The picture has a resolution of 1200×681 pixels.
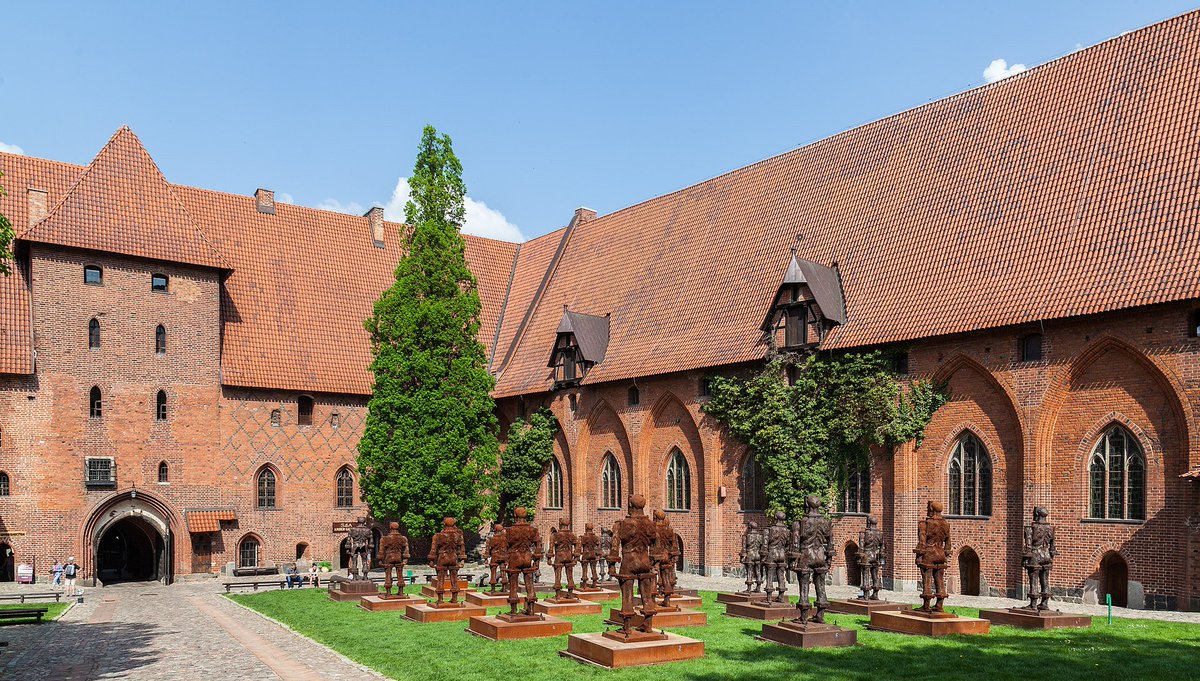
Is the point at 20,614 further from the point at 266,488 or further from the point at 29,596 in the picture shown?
the point at 266,488

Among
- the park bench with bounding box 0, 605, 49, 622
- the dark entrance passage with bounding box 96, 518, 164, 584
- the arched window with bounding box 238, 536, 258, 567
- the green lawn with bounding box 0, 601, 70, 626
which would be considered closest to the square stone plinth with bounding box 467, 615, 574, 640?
the park bench with bounding box 0, 605, 49, 622

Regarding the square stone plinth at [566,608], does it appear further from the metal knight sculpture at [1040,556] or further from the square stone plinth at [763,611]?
the metal knight sculpture at [1040,556]

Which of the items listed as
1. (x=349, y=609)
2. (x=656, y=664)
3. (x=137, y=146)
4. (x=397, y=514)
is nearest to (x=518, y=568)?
(x=656, y=664)

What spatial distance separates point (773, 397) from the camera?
1129 inches

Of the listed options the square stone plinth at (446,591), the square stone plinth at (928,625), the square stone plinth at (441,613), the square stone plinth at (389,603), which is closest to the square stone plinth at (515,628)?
the square stone plinth at (441,613)

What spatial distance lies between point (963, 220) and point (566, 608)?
53.5ft

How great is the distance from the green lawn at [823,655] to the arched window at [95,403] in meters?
17.7

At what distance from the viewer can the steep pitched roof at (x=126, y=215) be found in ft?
105

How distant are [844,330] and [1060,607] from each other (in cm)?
946

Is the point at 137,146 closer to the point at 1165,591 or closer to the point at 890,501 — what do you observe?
the point at 890,501

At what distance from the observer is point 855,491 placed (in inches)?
1091

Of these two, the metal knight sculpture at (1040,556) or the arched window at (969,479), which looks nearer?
the metal knight sculpture at (1040,556)

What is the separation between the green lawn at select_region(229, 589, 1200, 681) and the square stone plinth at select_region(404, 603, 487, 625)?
0.48m

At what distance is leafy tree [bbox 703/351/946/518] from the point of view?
85.7 ft
